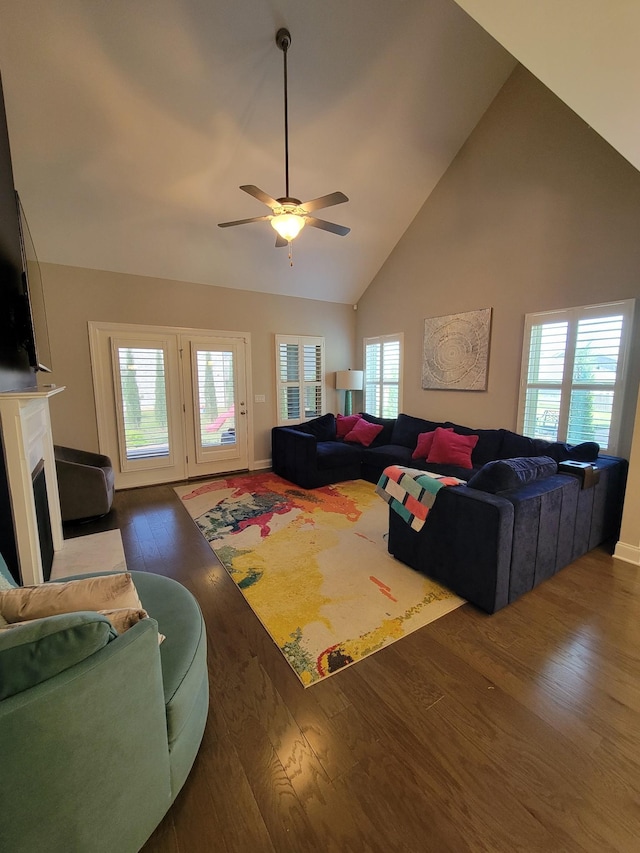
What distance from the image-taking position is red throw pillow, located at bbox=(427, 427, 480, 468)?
3.83 metres

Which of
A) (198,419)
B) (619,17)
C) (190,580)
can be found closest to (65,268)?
(198,419)

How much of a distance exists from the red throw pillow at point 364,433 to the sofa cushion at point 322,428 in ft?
0.91

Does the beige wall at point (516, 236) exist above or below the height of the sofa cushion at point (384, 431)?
above

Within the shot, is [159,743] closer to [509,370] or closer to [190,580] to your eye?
[190,580]

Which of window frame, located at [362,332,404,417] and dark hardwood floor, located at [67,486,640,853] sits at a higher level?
window frame, located at [362,332,404,417]

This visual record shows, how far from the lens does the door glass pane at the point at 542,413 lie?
3543 millimetres

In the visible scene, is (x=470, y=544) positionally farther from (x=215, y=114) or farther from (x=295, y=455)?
(x=215, y=114)

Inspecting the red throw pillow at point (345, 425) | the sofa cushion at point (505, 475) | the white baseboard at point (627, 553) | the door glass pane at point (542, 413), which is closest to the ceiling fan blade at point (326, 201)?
the sofa cushion at point (505, 475)

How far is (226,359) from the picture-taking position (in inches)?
197

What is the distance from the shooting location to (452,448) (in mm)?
3900

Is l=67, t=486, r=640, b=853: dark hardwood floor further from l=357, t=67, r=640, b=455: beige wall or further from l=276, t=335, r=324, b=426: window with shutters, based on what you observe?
l=276, t=335, r=324, b=426: window with shutters

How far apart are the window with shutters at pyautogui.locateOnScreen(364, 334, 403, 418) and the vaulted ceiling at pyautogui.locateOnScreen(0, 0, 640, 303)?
5.48ft

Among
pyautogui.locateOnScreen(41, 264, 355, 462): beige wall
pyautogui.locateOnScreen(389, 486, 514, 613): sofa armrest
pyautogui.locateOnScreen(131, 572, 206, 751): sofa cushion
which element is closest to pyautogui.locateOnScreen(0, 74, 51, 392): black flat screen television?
pyautogui.locateOnScreen(41, 264, 355, 462): beige wall

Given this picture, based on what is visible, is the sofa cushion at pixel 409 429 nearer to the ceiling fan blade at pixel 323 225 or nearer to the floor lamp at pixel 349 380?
the floor lamp at pixel 349 380
